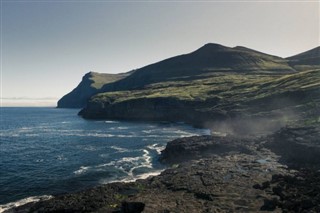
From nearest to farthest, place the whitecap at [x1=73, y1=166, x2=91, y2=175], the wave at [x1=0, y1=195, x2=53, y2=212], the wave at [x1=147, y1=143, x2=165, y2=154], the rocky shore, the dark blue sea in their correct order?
the rocky shore, the wave at [x1=0, y1=195, x2=53, y2=212], the dark blue sea, the whitecap at [x1=73, y1=166, x2=91, y2=175], the wave at [x1=147, y1=143, x2=165, y2=154]

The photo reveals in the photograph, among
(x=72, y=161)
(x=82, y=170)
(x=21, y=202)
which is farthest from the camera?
(x=72, y=161)

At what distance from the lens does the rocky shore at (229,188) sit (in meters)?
45.5

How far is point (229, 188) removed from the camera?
174 feet

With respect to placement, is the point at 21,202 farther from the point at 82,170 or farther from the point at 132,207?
the point at 132,207

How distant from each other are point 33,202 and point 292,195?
43.9 m

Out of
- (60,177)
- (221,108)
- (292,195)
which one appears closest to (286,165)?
(292,195)

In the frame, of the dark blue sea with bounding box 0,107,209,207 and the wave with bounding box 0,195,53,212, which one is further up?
the dark blue sea with bounding box 0,107,209,207

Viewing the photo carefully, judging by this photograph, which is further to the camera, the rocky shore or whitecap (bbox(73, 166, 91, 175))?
whitecap (bbox(73, 166, 91, 175))

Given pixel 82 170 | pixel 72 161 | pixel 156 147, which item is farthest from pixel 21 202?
pixel 156 147

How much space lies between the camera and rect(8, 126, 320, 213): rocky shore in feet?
149

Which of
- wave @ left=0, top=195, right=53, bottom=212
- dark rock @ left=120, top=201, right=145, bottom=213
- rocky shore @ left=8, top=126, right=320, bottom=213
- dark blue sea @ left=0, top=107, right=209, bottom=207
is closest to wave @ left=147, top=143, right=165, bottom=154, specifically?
dark blue sea @ left=0, top=107, right=209, bottom=207

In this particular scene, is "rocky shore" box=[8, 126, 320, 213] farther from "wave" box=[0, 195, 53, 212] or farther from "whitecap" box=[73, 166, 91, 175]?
"whitecap" box=[73, 166, 91, 175]

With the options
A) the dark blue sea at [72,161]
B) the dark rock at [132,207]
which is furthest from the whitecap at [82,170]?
the dark rock at [132,207]

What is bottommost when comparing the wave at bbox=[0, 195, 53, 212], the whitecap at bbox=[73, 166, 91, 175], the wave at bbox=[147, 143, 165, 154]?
the wave at bbox=[0, 195, 53, 212]
